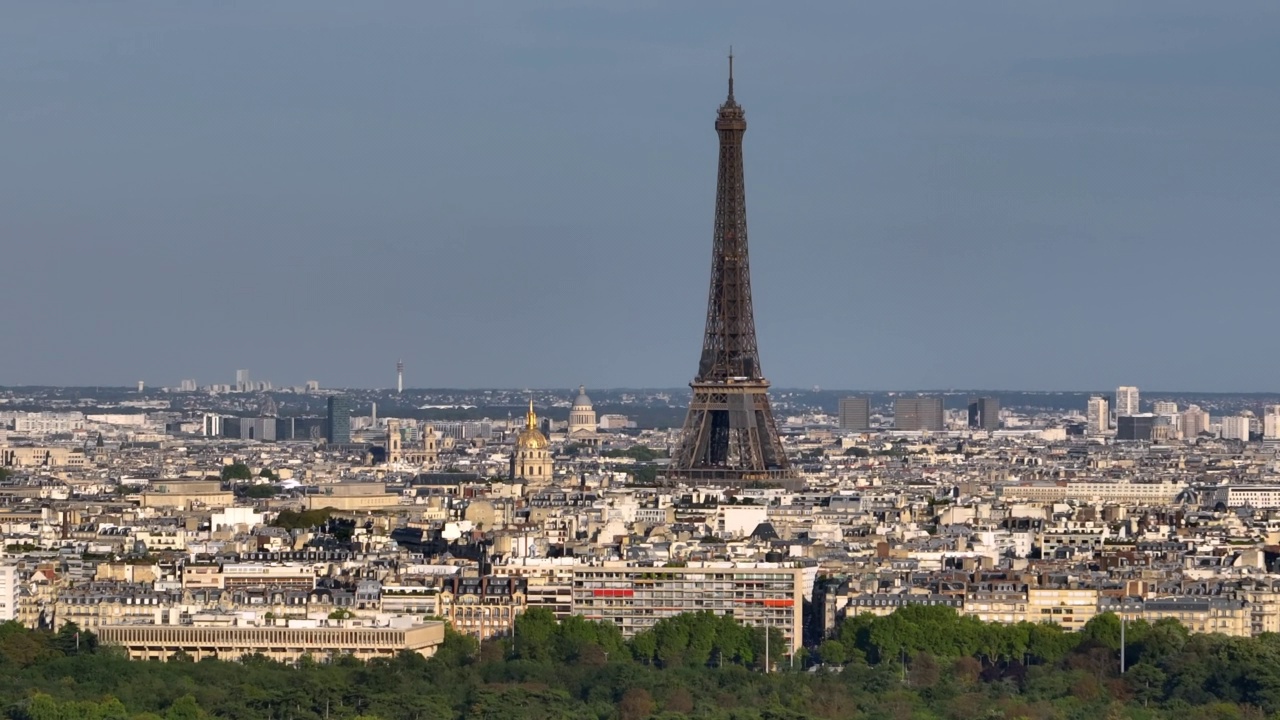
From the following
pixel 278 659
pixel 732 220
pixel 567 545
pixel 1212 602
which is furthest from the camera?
pixel 732 220

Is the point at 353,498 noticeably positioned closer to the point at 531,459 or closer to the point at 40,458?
the point at 531,459

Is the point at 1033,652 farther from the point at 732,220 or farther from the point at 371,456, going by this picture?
the point at 371,456

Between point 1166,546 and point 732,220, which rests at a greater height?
point 732,220

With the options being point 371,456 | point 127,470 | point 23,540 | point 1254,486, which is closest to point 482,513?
point 23,540

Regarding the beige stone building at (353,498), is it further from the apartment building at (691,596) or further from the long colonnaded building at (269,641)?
the long colonnaded building at (269,641)

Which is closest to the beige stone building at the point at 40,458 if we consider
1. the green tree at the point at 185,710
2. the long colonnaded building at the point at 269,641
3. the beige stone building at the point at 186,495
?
the beige stone building at the point at 186,495

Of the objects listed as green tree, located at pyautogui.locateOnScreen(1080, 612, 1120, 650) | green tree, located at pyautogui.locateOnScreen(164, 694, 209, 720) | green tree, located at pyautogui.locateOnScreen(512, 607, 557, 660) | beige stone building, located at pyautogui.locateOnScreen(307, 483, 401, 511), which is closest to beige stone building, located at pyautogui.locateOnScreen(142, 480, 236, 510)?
beige stone building, located at pyautogui.locateOnScreen(307, 483, 401, 511)

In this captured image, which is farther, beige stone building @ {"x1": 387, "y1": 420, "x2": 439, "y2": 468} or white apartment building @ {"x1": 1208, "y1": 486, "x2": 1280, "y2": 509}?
beige stone building @ {"x1": 387, "y1": 420, "x2": 439, "y2": 468}

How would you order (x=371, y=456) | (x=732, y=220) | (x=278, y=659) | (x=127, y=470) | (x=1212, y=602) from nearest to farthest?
(x=278, y=659), (x=1212, y=602), (x=732, y=220), (x=127, y=470), (x=371, y=456)

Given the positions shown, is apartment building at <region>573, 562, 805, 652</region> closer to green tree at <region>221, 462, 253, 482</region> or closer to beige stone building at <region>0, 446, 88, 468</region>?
green tree at <region>221, 462, 253, 482</region>
